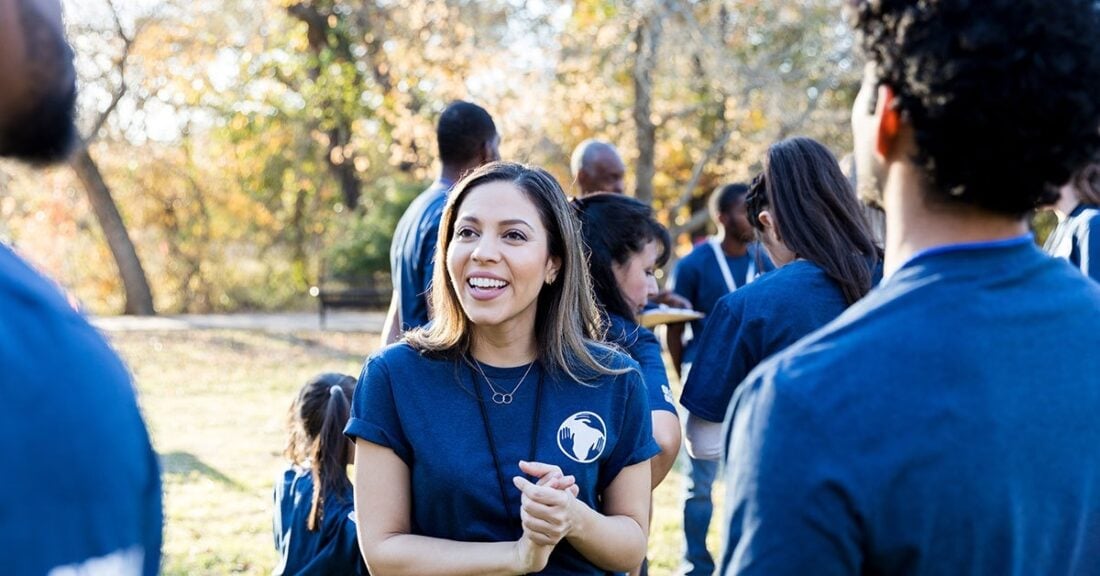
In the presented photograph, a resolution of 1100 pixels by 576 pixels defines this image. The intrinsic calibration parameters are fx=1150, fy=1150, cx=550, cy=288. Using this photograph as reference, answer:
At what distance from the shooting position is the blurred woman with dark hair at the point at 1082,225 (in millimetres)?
4266

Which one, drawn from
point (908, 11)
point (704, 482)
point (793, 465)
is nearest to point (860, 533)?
point (793, 465)

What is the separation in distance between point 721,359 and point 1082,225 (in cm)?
163

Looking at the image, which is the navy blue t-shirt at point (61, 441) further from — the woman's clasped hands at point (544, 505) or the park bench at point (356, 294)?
the park bench at point (356, 294)

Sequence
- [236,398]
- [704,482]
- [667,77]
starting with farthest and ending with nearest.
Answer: [667,77] < [236,398] < [704,482]

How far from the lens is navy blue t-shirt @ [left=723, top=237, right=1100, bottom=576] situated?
4.97ft

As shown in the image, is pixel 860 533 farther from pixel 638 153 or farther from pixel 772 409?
pixel 638 153

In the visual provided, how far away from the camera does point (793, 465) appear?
59.6 inches

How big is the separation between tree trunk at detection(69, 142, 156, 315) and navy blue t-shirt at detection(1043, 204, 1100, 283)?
885 inches

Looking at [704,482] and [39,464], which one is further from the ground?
[39,464]

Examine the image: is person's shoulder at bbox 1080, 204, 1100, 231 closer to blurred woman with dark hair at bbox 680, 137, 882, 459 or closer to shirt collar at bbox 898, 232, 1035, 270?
blurred woman with dark hair at bbox 680, 137, 882, 459

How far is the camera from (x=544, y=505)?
2592 millimetres

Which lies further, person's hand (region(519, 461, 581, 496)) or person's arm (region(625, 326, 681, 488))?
person's arm (region(625, 326, 681, 488))

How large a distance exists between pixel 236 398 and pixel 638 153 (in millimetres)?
6955

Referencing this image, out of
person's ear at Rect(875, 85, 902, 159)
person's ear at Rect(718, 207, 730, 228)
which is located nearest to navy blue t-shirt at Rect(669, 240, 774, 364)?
person's ear at Rect(718, 207, 730, 228)
